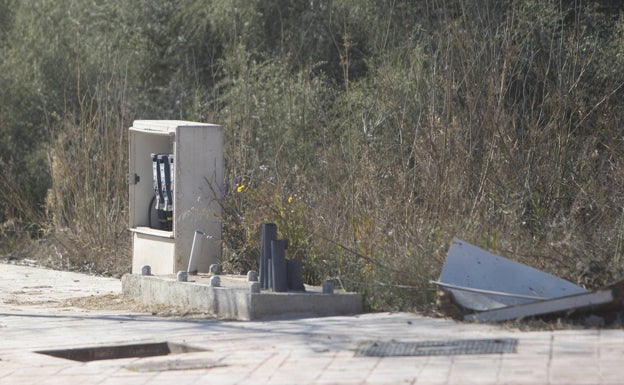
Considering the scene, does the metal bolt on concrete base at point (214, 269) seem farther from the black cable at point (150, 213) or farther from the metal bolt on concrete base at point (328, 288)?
the black cable at point (150, 213)

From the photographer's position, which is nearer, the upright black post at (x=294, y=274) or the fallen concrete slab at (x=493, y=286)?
the fallen concrete slab at (x=493, y=286)

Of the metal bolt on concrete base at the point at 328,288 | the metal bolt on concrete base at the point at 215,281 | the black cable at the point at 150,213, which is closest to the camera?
the metal bolt on concrete base at the point at 328,288

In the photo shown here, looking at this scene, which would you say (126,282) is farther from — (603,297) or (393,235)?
(603,297)

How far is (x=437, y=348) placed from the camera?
724 cm

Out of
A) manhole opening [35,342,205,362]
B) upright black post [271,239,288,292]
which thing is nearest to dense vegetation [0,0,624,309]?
upright black post [271,239,288,292]

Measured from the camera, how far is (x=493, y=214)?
1005 centimetres

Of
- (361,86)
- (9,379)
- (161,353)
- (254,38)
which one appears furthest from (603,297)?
(254,38)

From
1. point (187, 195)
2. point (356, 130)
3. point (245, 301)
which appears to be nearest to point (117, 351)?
point (245, 301)

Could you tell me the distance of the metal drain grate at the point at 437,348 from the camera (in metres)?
7.07

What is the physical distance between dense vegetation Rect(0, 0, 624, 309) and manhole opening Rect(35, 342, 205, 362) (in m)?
1.91

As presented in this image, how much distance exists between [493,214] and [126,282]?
3.57 m

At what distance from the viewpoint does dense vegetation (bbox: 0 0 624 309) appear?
9820 millimetres

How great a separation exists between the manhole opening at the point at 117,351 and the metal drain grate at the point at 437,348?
1.47 m

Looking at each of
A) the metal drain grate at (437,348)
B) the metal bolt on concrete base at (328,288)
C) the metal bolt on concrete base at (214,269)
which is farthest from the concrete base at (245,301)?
the metal drain grate at (437,348)
